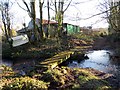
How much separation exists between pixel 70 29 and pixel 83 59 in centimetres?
2736

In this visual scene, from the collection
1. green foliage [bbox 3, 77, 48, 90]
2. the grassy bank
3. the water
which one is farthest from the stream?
green foliage [bbox 3, 77, 48, 90]

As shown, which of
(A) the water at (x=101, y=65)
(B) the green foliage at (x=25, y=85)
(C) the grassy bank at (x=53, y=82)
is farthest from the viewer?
(A) the water at (x=101, y=65)

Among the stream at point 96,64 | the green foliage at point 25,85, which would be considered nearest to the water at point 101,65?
the stream at point 96,64

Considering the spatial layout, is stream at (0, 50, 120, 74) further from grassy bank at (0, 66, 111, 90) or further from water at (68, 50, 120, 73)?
grassy bank at (0, 66, 111, 90)

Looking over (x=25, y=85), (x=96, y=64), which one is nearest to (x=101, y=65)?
(x=96, y=64)

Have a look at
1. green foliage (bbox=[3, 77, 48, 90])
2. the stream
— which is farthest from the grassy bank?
the stream

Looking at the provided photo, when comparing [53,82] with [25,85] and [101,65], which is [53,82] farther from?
[101,65]

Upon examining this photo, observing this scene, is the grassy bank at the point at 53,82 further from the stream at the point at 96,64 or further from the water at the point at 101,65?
the stream at the point at 96,64

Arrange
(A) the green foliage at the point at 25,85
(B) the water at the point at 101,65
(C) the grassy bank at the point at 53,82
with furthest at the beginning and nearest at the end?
(B) the water at the point at 101,65 < (C) the grassy bank at the point at 53,82 < (A) the green foliage at the point at 25,85

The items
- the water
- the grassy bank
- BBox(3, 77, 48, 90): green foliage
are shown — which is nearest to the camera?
BBox(3, 77, 48, 90): green foliage

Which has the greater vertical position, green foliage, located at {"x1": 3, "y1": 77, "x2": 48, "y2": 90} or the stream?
green foliage, located at {"x1": 3, "y1": 77, "x2": 48, "y2": 90}

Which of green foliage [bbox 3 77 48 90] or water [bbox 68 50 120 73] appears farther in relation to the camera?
water [bbox 68 50 120 73]

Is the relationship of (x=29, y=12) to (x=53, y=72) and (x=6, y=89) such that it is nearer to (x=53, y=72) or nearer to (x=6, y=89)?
(x=53, y=72)

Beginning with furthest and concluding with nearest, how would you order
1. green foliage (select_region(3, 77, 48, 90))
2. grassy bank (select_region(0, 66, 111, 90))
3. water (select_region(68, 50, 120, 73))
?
water (select_region(68, 50, 120, 73)) → grassy bank (select_region(0, 66, 111, 90)) → green foliage (select_region(3, 77, 48, 90))
